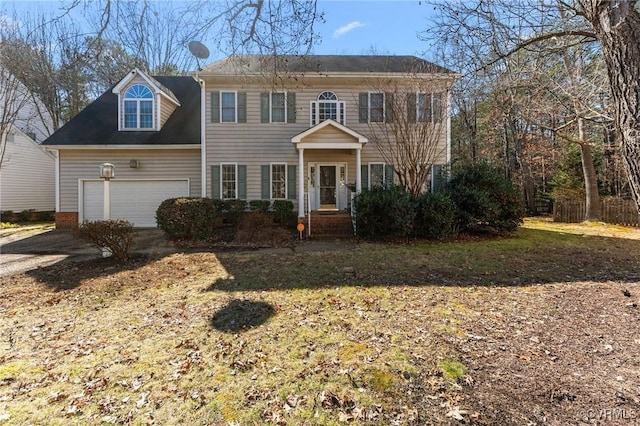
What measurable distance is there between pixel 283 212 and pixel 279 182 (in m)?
1.42

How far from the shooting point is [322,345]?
3711mm

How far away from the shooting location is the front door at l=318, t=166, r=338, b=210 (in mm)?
13523

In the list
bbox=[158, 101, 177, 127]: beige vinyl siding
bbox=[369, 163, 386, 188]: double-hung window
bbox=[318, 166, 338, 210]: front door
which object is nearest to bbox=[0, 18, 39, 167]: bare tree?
bbox=[158, 101, 177, 127]: beige vinyl siding

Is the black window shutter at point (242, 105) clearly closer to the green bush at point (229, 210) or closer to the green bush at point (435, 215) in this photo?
the green bush at point (229, 210)

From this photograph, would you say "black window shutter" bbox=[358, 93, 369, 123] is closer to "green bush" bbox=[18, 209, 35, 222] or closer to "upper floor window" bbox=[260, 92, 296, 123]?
"upper floor window" bbox=[260, 92, 296, 123]

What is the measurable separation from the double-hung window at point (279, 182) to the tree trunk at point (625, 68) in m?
11.3

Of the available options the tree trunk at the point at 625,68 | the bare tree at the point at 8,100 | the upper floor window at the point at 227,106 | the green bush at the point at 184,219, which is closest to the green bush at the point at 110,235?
the green bush at the point at 184,219

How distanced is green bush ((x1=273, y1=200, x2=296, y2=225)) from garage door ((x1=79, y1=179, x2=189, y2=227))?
13.3 feet

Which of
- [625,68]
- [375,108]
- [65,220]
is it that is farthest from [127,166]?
[625,68]

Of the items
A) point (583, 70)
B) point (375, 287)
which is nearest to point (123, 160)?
point (375, 287)

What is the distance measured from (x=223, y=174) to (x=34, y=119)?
56.7ft

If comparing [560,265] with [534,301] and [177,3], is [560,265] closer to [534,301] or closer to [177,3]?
[534,301]

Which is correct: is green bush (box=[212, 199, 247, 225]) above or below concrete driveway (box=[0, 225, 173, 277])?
above

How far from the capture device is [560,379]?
294cm
